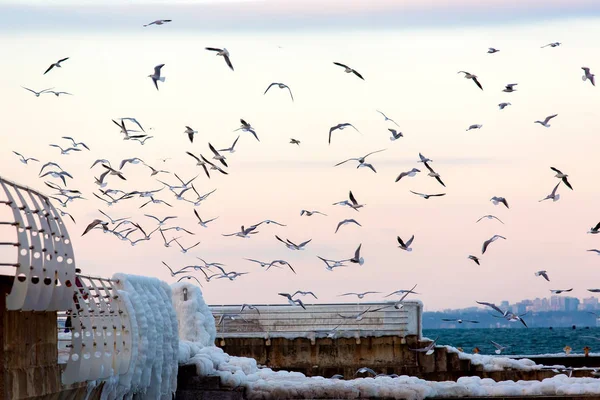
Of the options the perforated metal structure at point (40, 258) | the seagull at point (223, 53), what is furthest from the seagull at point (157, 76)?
the perforated metal structure at point (40, 258)

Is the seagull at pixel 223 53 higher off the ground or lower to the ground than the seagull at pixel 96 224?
higher

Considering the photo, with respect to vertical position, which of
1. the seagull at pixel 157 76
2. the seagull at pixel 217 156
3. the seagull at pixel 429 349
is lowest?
the seagull at pixel 429 349

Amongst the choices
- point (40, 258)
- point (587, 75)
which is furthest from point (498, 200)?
point (40, 258)

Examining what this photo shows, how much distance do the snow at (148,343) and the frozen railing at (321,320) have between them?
1279 centimetres

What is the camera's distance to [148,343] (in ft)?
65.3

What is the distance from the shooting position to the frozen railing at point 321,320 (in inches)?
1369

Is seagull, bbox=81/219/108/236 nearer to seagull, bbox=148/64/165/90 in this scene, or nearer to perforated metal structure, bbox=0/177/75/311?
seagull, bbox=148/64/165/90

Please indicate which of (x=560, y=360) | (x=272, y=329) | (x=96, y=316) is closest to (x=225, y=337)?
(x=272, y=329)

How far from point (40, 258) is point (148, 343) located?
6.02 metres

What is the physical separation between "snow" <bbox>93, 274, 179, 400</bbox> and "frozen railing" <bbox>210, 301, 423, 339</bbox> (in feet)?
42.0

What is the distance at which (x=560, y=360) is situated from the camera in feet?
122

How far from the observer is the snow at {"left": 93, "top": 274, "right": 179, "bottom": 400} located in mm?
19078

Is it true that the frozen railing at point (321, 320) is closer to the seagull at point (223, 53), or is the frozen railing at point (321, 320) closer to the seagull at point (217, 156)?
the seagull at point (217, 156)

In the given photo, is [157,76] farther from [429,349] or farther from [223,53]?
[429,349]
